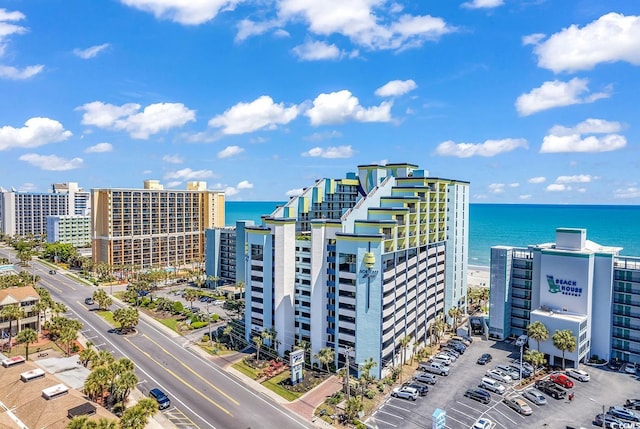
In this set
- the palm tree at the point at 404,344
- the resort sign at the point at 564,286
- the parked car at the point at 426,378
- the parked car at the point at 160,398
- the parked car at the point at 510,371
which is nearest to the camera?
the parked car at the point at 160,398

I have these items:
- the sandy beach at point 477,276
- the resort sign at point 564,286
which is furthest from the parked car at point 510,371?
the sandy beach at point 477,276

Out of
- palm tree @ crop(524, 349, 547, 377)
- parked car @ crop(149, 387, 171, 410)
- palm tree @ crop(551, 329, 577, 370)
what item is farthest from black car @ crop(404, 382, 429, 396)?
parked car @ crop(149, 387, 171, 410)

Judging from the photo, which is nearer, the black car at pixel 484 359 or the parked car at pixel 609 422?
the parked car at pixel 609 422

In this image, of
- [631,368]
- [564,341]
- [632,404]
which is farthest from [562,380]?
[631,368]

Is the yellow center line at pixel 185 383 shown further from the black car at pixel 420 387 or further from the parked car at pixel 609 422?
the parked car at pixel 609 422

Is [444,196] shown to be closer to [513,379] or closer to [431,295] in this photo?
[431,295]

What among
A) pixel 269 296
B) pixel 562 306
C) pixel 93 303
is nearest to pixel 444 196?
pixel 562 306

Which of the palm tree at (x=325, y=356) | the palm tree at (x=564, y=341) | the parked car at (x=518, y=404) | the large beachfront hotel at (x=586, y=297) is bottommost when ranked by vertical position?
A: the parked car at (x=518, y=404)
